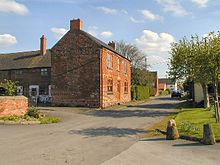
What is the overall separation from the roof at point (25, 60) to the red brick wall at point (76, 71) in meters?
6.66

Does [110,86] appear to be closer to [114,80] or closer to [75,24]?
[114,80]

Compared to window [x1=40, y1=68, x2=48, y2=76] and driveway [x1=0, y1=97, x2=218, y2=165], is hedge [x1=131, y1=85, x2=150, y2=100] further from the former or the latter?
driveway [x1=0, y1=97, x2=218, y2=165]

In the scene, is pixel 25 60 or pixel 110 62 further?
pixel 25 60

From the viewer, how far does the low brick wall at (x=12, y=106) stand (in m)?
20.2

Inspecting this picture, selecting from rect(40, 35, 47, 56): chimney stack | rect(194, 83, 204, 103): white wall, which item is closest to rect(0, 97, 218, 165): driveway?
rect(194, 83, 204, 103): white wall

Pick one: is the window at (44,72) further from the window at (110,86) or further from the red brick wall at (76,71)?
the window at (110,86)

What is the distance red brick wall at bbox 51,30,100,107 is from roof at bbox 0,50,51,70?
666 cm

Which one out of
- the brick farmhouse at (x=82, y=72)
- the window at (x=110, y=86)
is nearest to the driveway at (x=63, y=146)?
the brick farmhouse at (x=82, y=72)

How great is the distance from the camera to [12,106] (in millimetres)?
20844

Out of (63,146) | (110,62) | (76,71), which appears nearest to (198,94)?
(110,62)

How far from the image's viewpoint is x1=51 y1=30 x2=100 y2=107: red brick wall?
3325cm

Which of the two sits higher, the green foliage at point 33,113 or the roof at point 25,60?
the roof at point 25,60

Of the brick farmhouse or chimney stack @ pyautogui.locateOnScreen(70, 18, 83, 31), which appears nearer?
the brick farmhouse

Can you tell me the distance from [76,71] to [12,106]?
46.5 feet
